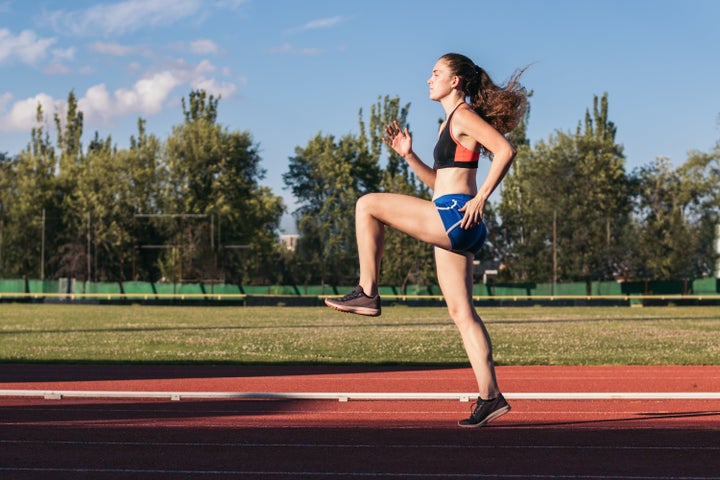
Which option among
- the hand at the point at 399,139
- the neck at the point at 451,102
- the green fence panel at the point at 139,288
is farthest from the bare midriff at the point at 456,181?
the green fence panel at the point at 139,288

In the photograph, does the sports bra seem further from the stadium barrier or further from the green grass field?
the stadium barrier

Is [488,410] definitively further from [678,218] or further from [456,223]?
[678,218]

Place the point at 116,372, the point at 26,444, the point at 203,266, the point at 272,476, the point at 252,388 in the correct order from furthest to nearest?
the point at 203,266 < the point at 116,372 < the point at 252,388 < the point at 26,444 < the point at 272,476

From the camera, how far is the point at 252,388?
12.3 metres

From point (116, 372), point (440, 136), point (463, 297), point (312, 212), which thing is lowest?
point (116, 372)

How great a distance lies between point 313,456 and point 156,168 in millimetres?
85424

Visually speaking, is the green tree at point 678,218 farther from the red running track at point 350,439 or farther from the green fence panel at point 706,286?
the red running track at point 350,439

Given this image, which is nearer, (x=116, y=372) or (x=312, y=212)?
(x=116, y=372)

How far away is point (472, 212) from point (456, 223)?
0.15m

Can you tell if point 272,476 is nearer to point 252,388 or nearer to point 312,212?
point 252,388

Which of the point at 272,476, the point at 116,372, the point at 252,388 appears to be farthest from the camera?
the point at 116,372

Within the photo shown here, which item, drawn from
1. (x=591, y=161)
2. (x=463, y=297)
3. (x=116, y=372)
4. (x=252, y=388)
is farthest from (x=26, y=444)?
(x=591, y=161)

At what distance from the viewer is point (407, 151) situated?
7.64 m

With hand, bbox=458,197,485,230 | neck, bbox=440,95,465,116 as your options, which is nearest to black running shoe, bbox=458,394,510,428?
hand, bbox=458,197,485,230
